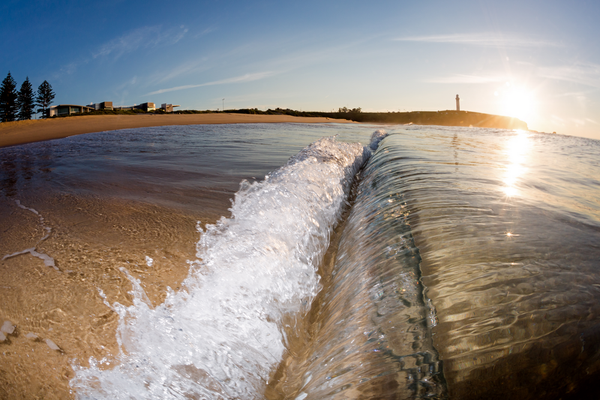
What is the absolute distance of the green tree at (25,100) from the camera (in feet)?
165

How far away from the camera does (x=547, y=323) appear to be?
107 cm

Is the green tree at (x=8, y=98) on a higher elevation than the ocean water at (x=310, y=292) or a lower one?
higher

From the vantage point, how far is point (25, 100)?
50.6 m

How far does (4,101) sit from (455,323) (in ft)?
221

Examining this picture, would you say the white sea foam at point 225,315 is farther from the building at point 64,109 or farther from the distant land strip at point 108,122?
the building at point 64,109

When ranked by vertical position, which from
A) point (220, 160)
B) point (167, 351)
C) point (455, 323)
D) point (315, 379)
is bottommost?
point (315, 379)

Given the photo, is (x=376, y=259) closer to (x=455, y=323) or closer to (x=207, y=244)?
(x=455, y=323)

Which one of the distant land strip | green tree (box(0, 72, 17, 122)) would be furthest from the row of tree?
the distant land strip

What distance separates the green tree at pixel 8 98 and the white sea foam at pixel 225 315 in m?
64.4

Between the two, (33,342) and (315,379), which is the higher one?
(33,342)

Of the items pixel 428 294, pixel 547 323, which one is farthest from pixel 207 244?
pixel 547 323

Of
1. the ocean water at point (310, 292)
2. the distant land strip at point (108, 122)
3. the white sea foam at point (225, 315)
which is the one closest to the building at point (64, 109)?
the distant land strip at point (108, 122)

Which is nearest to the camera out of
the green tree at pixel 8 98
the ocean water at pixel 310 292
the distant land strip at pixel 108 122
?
the ocean water at pixel 310 292

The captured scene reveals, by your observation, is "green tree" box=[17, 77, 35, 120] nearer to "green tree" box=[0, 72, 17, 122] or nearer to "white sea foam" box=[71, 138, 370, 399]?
"green tree" box=[0, 72, 17, 122]
